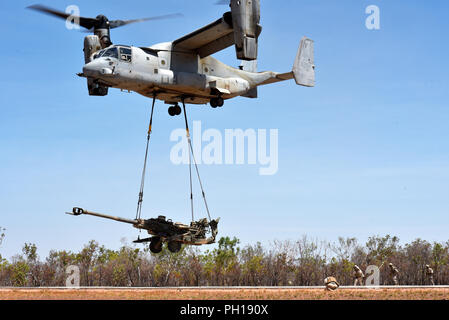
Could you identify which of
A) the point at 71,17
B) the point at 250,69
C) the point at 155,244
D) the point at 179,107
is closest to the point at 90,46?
the point at 71,17

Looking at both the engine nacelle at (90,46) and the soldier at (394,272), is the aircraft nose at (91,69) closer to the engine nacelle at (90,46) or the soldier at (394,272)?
the engine nacelle at (90,46)

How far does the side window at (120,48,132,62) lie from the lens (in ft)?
85.4

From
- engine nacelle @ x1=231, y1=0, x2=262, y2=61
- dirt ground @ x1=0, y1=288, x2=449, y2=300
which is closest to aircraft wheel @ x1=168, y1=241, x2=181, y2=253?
dirt ground @ x1=0, y1=288, x2=449, y2=300

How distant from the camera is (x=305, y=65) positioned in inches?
1259

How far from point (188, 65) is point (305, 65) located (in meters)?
6.47

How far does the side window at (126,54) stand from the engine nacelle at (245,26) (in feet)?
14.0

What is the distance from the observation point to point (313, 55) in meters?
32.8

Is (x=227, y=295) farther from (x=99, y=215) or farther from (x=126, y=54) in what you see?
(x=126, y=54)

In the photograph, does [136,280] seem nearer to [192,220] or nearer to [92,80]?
[192,220]

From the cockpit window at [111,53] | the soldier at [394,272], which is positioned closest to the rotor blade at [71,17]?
the cockpit window at [111,53]

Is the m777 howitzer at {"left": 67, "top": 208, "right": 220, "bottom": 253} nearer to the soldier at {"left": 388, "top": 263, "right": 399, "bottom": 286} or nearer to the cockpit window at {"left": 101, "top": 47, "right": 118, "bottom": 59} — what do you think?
the cockpit window at {"left": 101, "top": 47, "right": 118, "bottom": 59}

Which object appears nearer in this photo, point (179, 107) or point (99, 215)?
point (99, 215)
